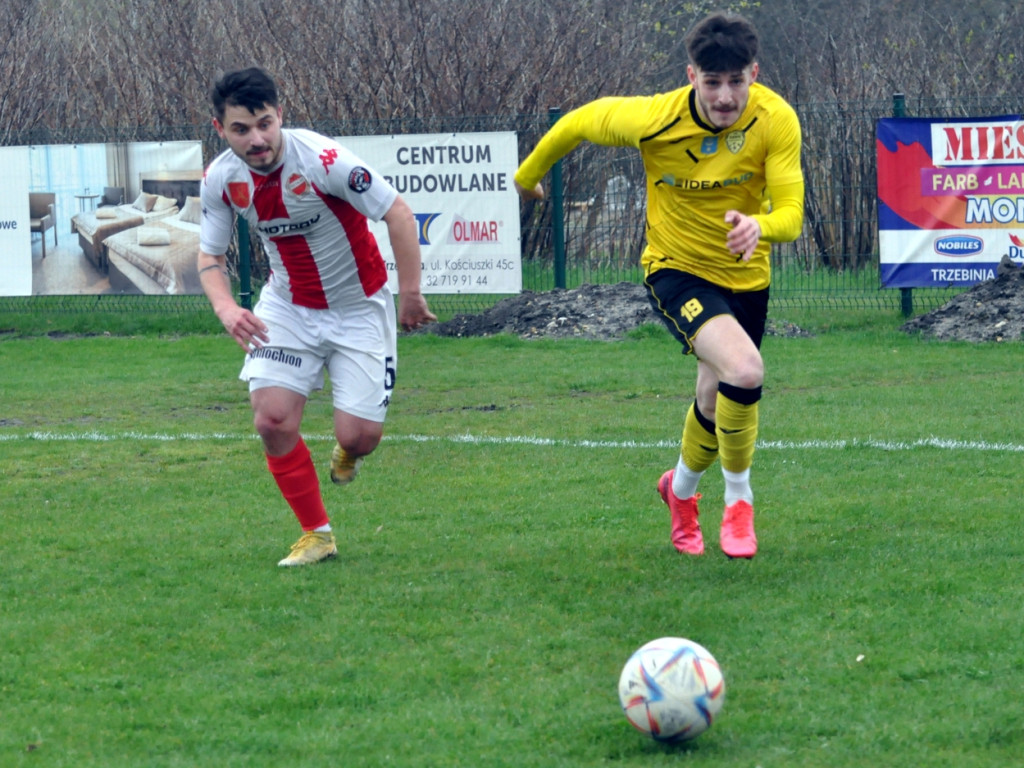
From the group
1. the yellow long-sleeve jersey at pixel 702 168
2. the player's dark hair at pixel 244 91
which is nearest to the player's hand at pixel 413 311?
the yellow long-sleeve jersey at pixel 702 168

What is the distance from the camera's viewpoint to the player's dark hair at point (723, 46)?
5172 millimetres

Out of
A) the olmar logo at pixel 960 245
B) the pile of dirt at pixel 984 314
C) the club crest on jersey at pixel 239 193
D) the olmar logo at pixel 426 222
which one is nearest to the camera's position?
the club crest on jersey at pixel 239 193

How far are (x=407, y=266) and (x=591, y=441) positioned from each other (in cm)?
324

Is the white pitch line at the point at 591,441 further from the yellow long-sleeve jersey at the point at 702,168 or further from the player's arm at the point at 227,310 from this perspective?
the player's arm at the point at 227,310

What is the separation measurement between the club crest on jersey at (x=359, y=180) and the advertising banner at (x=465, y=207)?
8.67 metres

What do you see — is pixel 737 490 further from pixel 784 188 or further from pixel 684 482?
pixel 784 188

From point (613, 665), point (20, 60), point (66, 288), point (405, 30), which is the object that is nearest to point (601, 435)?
point (613, 665)

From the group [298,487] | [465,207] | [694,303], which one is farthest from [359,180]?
[465,207]

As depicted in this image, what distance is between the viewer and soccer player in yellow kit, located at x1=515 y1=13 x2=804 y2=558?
17.3 feet

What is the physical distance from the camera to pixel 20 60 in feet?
70.8

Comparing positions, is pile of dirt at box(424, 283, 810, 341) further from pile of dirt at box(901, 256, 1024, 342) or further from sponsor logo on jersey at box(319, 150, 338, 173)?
sponsor logo on jersey at box(319, 150, 338, 173)

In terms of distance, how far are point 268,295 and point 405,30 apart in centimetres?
1467

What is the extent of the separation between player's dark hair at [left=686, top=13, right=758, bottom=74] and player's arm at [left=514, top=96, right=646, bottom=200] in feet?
1.23

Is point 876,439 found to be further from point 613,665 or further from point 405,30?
point 405,30
